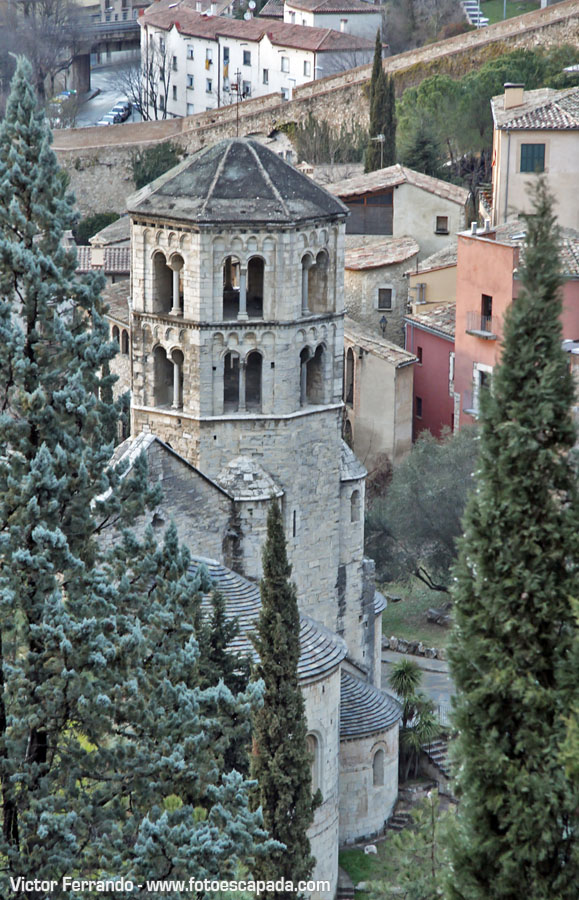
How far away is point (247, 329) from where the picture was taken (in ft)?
94.1

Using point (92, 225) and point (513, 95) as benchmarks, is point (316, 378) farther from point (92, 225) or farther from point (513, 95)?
point (92, 225)

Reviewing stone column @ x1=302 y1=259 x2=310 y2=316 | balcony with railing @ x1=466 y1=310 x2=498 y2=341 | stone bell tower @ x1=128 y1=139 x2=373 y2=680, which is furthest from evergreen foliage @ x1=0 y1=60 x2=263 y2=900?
balcony with railing @ x1=466 y1=310 x2=498 y2=341

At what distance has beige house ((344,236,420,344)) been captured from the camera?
165 feet

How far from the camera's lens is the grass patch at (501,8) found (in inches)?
3472

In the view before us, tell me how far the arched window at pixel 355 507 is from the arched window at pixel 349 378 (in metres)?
14.9

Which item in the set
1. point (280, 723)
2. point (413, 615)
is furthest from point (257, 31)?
point (280, 723)

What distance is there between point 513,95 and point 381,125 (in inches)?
282

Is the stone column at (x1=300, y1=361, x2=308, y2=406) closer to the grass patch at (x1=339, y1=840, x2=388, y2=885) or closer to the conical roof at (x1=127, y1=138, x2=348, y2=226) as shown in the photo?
the conical roof at (x1=127, y1=138, x2=348, y2=226)

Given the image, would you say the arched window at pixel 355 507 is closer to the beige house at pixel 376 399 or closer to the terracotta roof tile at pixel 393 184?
the beige house at pixel 376 399

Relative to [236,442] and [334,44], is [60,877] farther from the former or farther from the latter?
[334,44]

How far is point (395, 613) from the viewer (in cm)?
4006

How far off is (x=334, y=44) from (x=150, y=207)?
5305 cm

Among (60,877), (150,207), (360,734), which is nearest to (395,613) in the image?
(360,734)

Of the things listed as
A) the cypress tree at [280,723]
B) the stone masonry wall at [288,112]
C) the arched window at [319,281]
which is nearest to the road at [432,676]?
the arched window at [319,281]
